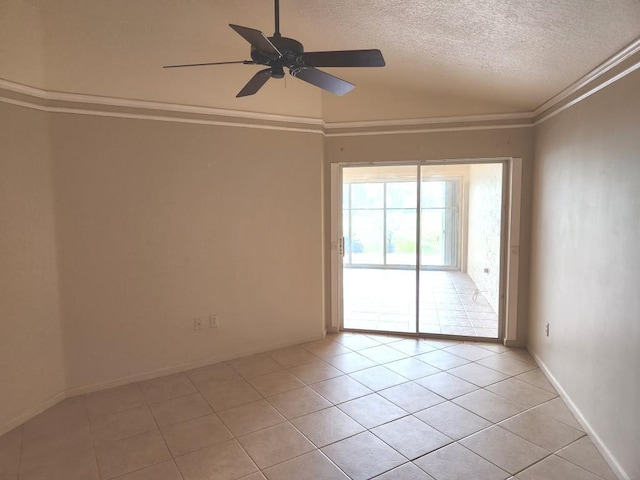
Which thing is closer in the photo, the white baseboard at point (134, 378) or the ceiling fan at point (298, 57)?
the ceiling fan at point (298, 57)

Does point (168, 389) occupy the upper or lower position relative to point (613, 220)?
lower

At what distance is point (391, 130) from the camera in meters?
4.57

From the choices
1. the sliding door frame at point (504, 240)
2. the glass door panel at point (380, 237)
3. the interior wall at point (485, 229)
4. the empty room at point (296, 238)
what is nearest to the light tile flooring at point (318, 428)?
the empty room at point (296, 238)

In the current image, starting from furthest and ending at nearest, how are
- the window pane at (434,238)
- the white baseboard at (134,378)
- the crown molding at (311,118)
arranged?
1. the window pane at (434,238)
2. the white baseboard at (134,378)
3. the crown molding at (311,118)

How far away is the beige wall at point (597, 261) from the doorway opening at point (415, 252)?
3.29 ft

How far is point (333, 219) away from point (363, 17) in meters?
2.50

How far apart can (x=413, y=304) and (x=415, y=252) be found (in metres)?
1.34

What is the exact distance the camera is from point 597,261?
2.68m

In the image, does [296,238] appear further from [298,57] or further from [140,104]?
[298,57]

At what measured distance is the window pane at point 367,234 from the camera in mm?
5621

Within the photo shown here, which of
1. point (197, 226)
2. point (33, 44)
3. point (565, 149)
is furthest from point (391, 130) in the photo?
point (33, 44)

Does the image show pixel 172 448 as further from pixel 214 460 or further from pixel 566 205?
pixel 566 205

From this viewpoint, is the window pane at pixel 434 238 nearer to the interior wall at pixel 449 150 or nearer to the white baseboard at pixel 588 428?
the interior wall at pixel 449 150

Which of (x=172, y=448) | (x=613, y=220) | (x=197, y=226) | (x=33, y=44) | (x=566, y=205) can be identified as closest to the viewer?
(x=613, y=220)
